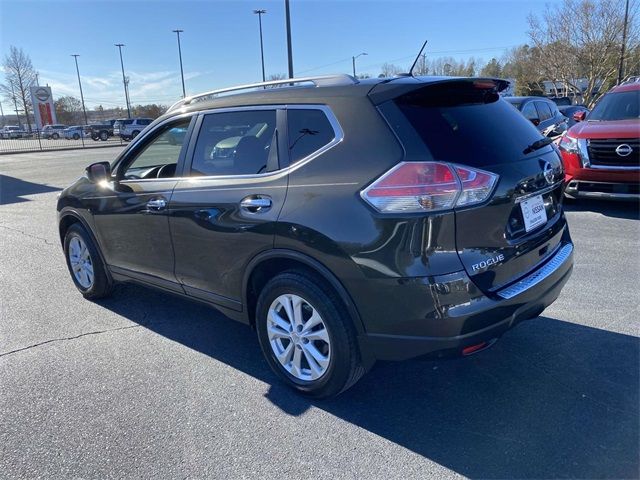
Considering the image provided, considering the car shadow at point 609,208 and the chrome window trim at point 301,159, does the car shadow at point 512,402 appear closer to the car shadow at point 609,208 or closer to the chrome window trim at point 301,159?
the chrome window trim at point 301,159

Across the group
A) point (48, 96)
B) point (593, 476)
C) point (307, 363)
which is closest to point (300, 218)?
point (307, 363)

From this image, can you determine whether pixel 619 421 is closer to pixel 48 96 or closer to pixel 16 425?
pixel 16 425

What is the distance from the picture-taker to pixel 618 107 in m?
7.66

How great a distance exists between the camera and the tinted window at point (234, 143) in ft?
10.0

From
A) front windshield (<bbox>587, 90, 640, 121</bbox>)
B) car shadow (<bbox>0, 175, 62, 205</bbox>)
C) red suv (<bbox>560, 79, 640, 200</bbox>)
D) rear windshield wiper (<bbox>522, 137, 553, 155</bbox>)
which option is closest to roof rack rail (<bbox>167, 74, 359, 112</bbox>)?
rear windshield wiper (<bbox>522, 137, 553, 155</bbox>)

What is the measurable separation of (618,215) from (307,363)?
6.05 m

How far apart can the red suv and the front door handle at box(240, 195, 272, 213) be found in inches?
225

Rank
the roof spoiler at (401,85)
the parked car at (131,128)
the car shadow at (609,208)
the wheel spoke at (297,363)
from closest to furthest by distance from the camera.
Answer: the roof spoiler at (401,85) < the wheel spoke at (297,363) < the car shadow at (609,208) < the parked car at (131,128)

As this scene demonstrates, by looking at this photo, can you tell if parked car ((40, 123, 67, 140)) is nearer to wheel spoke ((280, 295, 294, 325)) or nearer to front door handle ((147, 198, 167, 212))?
front door handle ((147, 198, 167, 212))

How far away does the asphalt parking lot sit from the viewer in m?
2.43

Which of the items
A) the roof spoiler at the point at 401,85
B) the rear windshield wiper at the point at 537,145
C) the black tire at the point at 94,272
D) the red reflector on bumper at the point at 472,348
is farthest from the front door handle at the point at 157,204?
the rear windshield wiper at the point at 537,145

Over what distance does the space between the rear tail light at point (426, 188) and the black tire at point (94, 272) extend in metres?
3.12

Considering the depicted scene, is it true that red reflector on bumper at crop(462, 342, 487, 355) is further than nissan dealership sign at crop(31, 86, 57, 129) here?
No

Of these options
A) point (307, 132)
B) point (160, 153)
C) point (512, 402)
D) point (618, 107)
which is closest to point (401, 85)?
point (307, 132)
